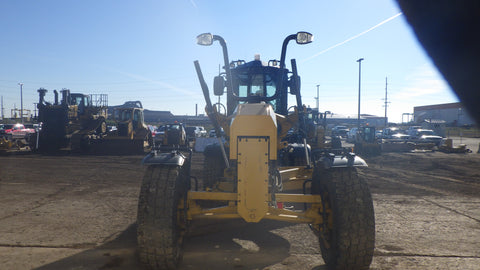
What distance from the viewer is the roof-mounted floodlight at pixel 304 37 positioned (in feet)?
14.9

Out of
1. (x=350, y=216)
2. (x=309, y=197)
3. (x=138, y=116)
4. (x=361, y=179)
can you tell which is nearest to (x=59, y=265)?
(x=309, y=197)

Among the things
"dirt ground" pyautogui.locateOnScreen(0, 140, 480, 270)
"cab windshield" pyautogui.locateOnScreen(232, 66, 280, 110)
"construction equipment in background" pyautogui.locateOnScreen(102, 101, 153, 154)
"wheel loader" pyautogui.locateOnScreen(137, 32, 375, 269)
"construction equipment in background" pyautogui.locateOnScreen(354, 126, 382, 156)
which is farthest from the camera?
"construction equipment in background" pyautogui.locateOnScreen(354, 126, 382, 156)

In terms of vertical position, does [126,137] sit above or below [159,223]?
above

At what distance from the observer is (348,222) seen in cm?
330

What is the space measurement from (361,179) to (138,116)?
65.7 ft

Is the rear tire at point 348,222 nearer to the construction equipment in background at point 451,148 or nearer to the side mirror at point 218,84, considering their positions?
the side mirror at point 218,84

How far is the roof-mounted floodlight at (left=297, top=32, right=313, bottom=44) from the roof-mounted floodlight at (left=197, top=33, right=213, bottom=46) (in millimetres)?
1284

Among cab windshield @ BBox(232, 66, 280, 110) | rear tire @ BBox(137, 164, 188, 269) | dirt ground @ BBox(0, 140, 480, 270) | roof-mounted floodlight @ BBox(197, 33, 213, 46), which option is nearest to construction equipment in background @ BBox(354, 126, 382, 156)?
dirt ground @ BBox(0, 140, 480, 270)

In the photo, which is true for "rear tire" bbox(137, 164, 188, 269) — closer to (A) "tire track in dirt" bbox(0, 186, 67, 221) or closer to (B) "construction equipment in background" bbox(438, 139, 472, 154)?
(A) "tire track in dirt" bbox(0, 186, 67, 221)

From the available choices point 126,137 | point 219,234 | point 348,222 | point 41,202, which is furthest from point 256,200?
point 126,137

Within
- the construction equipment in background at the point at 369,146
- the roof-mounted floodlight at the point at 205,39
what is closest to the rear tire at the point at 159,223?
the roof-mounted floodlight at the point at 205,39

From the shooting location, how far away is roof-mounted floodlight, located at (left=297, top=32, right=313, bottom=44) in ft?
14.9

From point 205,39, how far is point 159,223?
265 cm

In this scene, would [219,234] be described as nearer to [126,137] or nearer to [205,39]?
[205,39]
